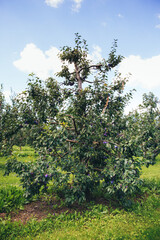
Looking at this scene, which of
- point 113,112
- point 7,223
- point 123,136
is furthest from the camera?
point 113,112

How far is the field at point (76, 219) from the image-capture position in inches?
175

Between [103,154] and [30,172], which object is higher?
[103,154]

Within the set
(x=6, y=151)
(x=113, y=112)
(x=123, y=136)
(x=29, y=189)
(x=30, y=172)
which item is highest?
(x=113, y=112)

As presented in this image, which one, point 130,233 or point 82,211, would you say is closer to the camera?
point 130,233

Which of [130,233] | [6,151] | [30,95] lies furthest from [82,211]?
[30,95]

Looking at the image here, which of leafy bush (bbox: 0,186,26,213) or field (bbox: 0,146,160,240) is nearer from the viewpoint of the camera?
field (bbox: 0,146,160,240)

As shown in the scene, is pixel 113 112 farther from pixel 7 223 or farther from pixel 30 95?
pixel 7 223

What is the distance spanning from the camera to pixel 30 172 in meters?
5.21

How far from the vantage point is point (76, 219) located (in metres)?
5.25

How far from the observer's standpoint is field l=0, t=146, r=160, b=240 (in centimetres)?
445

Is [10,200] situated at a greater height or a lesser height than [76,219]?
greater

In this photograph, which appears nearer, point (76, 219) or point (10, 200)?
point (76, 219)

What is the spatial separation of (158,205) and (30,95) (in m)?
6.02

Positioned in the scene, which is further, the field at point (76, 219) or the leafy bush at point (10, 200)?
the leafy bush at point (10, 200)
